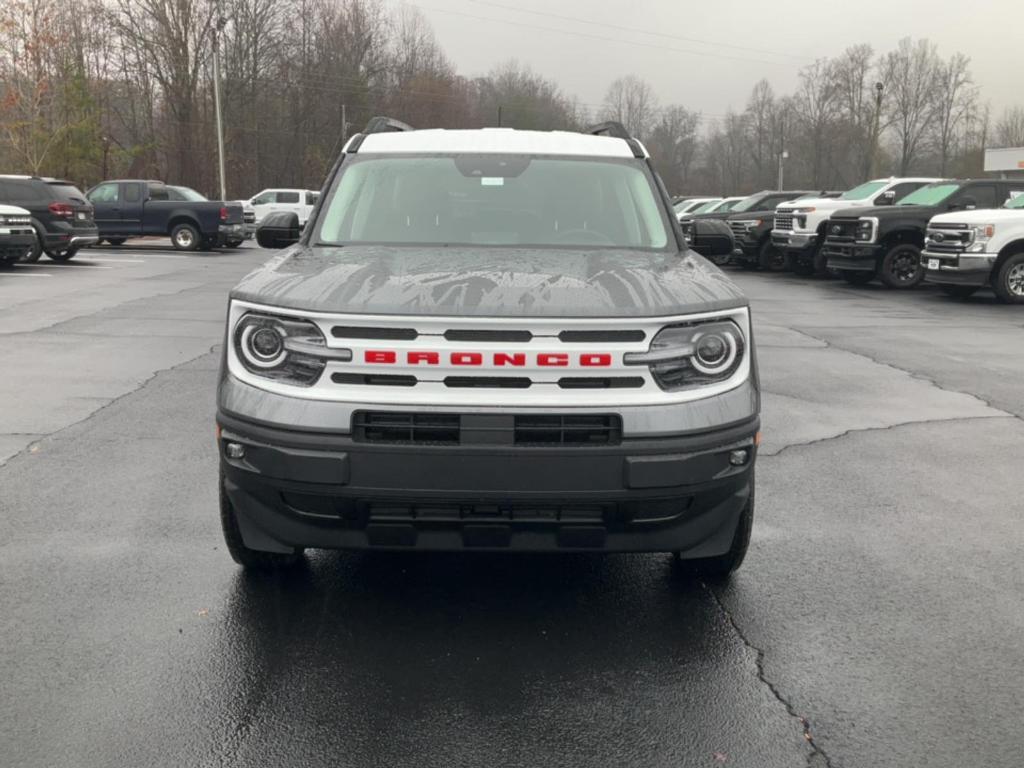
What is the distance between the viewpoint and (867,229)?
18.0 metres

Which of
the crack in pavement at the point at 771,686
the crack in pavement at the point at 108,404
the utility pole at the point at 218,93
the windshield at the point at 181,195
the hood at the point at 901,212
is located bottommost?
the crack in pavement at the point at 771,686

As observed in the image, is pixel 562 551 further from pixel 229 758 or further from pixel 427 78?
pixel 427 78

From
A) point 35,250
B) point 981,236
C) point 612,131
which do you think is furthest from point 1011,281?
point 35,250

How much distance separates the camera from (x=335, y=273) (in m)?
3.62

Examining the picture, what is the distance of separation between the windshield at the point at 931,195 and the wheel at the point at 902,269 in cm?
89

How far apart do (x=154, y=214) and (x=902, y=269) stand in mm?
19401

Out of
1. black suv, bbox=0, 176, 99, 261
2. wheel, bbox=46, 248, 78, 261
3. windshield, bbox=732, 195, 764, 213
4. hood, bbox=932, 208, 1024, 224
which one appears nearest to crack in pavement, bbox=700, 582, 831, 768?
hood, bbox=932, 208, 1024, 224

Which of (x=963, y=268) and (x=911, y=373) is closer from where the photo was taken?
(x=911, y=373)

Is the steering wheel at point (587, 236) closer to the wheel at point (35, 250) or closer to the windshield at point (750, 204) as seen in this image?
the wheel at point (35, 250)

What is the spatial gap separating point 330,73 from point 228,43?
30.2 ft

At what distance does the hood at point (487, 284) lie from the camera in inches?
127

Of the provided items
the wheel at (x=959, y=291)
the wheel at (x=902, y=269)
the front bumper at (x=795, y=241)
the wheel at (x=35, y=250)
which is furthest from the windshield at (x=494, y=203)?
the wheel at (x=35, y=250)

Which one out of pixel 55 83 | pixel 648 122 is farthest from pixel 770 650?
pixel 648 122

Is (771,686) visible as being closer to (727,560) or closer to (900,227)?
(727,560)
